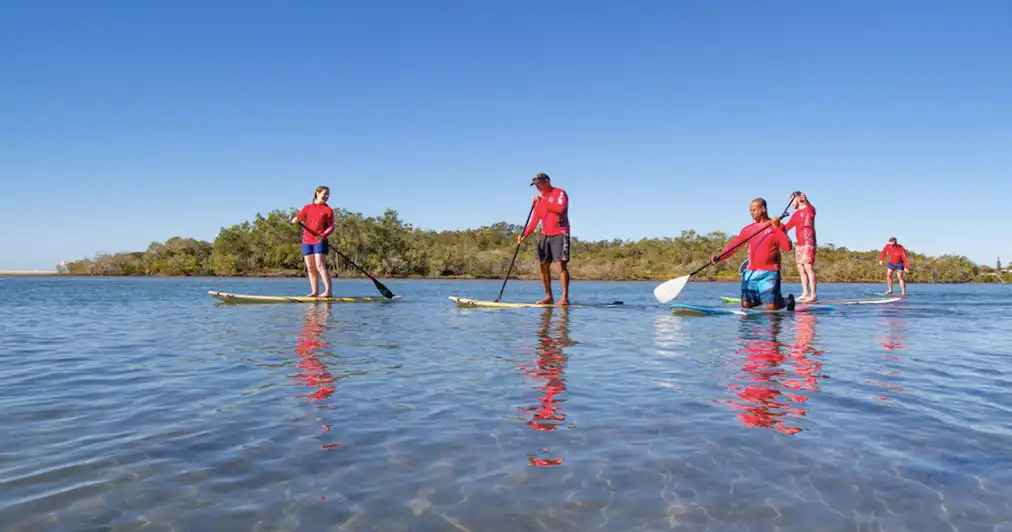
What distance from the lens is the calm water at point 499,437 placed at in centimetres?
295

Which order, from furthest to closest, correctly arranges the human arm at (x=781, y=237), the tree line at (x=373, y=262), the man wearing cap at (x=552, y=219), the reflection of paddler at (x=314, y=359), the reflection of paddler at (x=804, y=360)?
the tree line at (x=373, y=262) < the man wearing cap at (x=552, y=219) < the human arm at (x=781, y=237) < the reflection of paddler at (x=804, y=360) < the reflection of paddler at (x=314, y=359)

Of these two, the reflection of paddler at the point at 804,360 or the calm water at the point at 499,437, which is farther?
the reflection of paddler at the point at 804,360

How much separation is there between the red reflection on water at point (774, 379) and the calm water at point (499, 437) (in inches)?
1.4

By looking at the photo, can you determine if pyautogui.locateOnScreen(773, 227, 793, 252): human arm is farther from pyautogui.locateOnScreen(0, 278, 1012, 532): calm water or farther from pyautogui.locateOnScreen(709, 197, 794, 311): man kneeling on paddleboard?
pyautogui.locateOnScreen(0, 278, 1012, 532): calm water

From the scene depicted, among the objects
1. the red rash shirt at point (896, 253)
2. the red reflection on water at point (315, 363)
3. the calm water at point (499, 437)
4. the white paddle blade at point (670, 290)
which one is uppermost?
the red rash shirt at point (896, 253)

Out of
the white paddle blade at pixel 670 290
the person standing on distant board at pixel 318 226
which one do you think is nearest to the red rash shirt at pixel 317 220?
the person standing on distant board at pixel 318 226

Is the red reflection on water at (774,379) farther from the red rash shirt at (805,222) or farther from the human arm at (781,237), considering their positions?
the red rash shirt at (805,222)

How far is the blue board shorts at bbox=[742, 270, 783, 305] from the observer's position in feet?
45.6

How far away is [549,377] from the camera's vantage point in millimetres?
6047

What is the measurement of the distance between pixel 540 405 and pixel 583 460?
1295mm

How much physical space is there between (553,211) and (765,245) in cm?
427

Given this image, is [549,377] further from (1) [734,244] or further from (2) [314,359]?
(1) [734,244]

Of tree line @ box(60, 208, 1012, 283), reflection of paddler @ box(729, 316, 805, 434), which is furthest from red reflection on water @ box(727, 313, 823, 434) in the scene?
→ tree line @ box(60, 208, 1012, 283)

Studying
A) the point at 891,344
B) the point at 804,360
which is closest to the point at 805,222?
the point at 891,344
